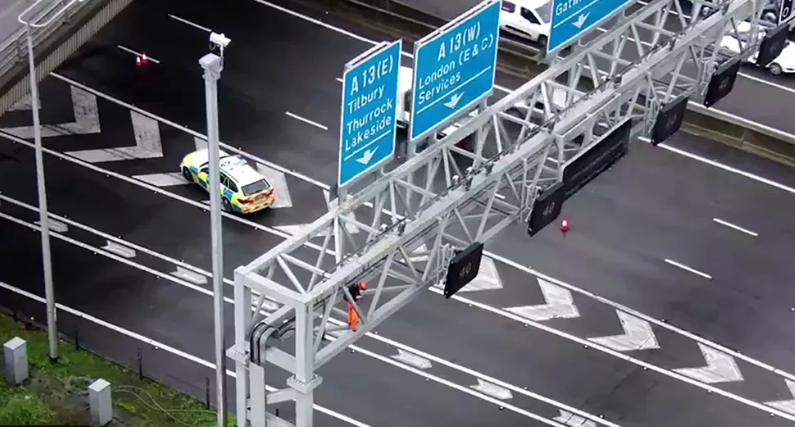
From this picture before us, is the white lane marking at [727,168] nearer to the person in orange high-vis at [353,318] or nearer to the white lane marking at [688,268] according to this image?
the white lane marking at [688,268]

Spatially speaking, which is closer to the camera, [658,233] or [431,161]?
[431,161]

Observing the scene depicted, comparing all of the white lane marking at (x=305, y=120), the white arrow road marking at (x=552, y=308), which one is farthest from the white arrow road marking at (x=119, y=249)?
the white arrow road marking at (x=552, y=308)

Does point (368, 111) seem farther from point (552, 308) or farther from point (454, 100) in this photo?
point (552, 308)

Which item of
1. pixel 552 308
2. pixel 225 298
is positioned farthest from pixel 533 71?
pixel 225 298

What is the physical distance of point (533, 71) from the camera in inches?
2655

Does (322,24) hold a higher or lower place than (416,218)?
lower

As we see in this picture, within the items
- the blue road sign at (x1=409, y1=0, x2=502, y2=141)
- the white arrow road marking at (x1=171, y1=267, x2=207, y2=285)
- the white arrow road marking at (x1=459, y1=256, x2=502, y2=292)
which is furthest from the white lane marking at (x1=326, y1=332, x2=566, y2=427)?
the blue road sign at (x1=409, y1=0, x2=502, y2=141)

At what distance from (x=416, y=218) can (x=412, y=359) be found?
39.3ft

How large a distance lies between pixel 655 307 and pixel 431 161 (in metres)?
15.5

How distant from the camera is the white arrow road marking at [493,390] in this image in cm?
5228

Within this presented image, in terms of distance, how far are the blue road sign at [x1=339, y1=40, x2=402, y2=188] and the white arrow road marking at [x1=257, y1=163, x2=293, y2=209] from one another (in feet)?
66.0

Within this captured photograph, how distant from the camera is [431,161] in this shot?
143 ft

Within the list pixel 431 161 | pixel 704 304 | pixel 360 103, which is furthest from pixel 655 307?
pixel 360 103

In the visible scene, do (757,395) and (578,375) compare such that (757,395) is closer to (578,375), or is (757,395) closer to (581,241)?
(578,375)
